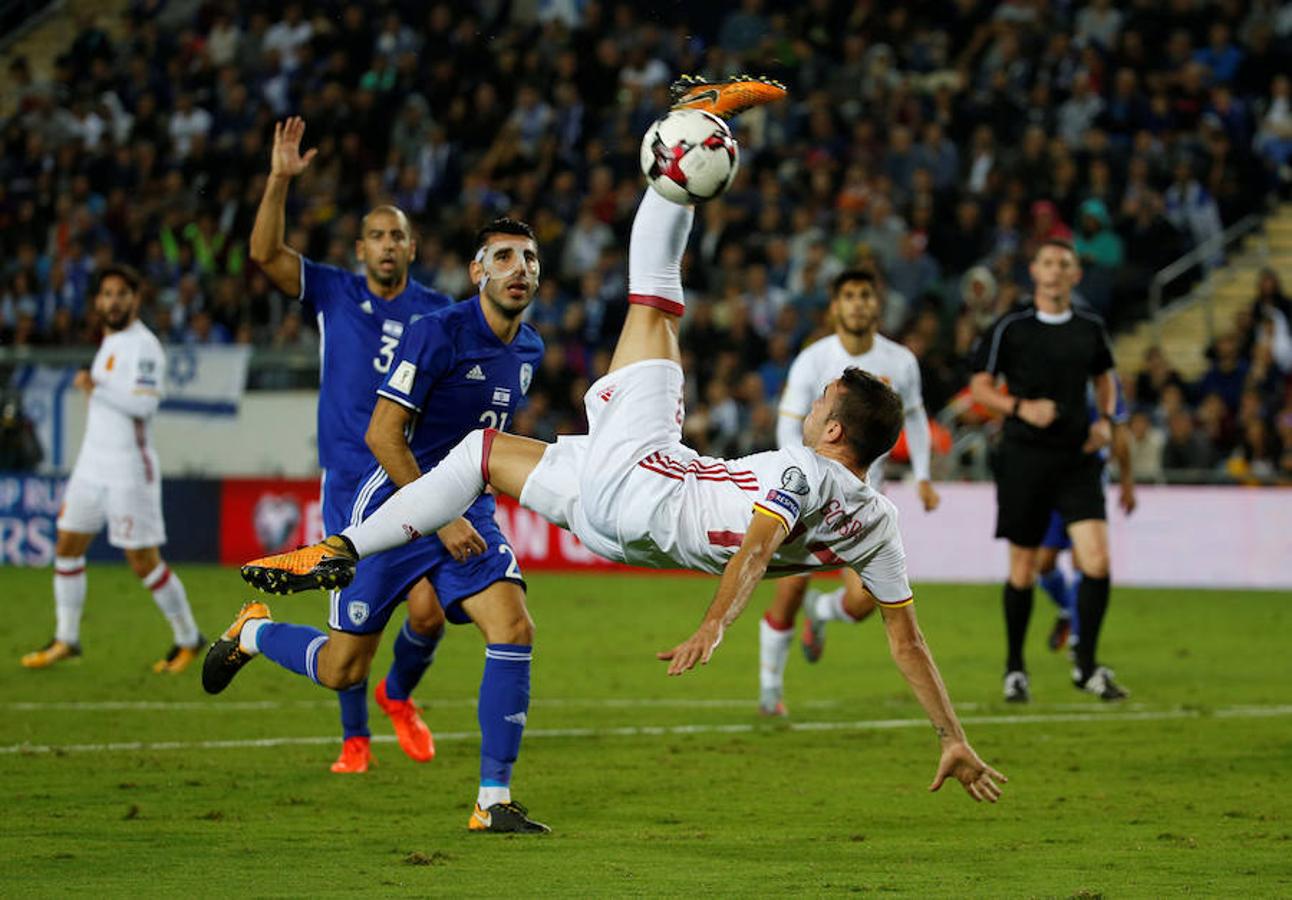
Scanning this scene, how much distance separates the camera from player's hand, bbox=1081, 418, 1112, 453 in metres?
11.7

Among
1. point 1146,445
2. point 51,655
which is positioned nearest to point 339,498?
point 51,655

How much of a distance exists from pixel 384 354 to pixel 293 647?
5.05 ft

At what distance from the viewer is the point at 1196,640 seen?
1553cm

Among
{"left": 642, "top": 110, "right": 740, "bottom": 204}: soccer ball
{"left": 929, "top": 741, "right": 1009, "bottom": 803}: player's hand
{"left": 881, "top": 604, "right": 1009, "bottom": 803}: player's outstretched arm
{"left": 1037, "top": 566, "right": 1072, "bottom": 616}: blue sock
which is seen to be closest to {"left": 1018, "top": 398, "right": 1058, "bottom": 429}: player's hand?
{"left": 1037, "top": 566, "right": 1072, "bottom": 616}: blue sock

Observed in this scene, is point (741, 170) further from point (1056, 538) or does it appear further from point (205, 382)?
point (1056, 538)

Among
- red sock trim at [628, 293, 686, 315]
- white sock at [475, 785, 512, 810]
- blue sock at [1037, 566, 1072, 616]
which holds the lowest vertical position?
white sock at [475, 785, 512, 810]

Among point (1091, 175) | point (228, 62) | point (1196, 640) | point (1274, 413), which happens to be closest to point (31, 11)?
point (228, 62)

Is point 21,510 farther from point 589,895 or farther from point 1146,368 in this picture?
point 589,895

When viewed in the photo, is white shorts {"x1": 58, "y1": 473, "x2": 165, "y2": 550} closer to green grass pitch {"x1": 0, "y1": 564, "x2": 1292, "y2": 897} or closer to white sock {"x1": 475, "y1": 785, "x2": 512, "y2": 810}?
green grass pitch {"x1": 0, "y1": 564, "x2": 1292, "y2": 897}

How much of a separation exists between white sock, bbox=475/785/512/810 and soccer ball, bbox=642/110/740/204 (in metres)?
2.41

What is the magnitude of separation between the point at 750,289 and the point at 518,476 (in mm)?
15675

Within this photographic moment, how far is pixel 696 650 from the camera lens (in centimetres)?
609

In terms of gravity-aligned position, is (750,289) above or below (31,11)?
below

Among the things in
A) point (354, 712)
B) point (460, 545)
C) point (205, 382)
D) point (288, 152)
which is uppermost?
point (288, 152)
